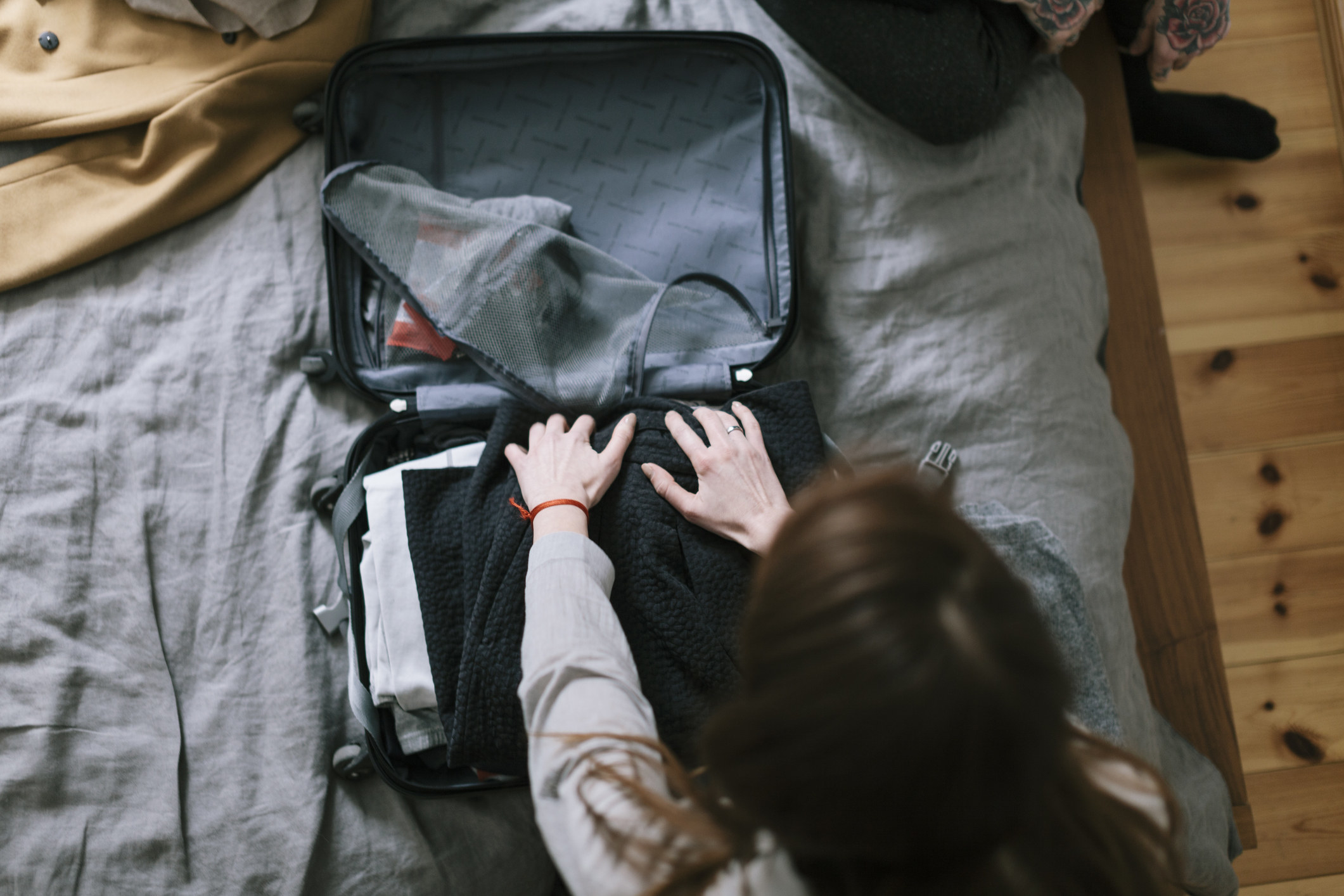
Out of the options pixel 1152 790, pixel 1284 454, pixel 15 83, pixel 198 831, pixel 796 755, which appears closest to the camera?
pixel 796 755

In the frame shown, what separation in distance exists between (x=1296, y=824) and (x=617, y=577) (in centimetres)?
104

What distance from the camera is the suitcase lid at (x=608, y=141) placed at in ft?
2.85

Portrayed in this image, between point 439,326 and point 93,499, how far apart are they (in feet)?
1.19

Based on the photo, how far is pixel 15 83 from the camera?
0.84 m

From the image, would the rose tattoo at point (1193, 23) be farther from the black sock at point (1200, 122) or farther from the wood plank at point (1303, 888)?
the wood plank at point (1303, 888)

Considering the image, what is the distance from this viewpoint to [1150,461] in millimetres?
1067

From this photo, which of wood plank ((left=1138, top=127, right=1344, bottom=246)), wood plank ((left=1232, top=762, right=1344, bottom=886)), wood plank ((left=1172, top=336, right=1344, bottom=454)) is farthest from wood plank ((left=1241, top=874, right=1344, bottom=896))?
wood plank ((left=1138, top=127, right=1344, bottom=246))

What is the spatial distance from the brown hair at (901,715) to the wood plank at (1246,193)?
3.42ft

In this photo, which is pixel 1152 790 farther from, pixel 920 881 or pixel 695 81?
pixel 695 81

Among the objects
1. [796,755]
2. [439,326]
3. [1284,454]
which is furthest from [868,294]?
[1284,454]

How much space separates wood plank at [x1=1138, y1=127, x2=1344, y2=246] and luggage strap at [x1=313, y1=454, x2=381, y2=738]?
114cm

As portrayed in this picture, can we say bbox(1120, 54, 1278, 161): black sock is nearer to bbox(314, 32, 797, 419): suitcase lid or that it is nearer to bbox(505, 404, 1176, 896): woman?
bbox(314, 32, 797, 419): suitcase lid

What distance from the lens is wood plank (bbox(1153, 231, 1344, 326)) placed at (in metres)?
1.22

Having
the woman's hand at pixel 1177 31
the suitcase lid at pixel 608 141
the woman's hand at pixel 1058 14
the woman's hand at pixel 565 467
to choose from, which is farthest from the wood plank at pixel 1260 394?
the woman's hand at pixel 565 467
